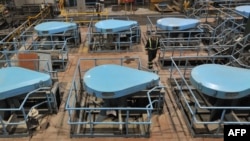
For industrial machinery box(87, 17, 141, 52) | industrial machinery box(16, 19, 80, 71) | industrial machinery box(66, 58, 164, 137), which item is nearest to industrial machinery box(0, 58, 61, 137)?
industrial machinery box(66, 58, 164, 137)

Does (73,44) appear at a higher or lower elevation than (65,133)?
higher

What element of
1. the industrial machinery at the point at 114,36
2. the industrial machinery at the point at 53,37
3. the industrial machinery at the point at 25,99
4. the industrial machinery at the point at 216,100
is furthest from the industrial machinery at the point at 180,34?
the industrial machinery at the point at 25,99

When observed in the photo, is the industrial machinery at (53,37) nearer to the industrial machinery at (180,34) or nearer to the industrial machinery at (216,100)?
the industrial machinery at (180,34)

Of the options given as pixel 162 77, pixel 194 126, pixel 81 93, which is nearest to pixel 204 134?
pixel 194 126

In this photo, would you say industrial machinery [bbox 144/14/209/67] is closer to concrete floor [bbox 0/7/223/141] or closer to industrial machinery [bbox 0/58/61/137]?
concrete floor [bbox 0/7/223/141]

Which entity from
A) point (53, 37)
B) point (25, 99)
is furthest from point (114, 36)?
point (25, 99)

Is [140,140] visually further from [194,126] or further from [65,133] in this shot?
[65,133]
